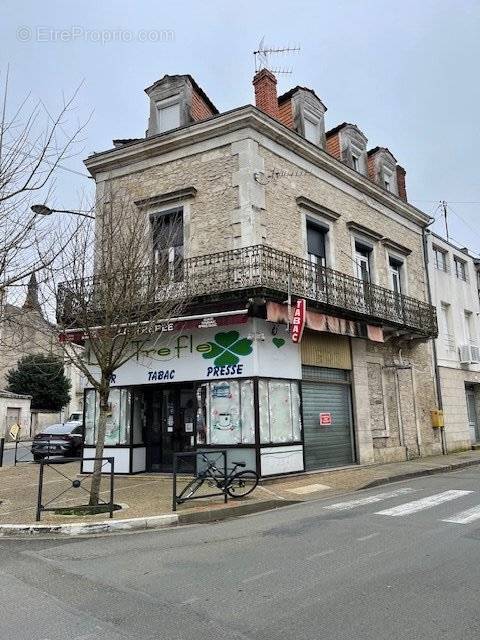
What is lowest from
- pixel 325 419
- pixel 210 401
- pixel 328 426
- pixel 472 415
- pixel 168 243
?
pixel 328 426

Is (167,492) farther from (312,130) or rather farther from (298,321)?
(312,130)

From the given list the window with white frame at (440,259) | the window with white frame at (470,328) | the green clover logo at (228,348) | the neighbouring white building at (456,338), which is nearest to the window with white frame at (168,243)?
the green clover logo at (228,348)

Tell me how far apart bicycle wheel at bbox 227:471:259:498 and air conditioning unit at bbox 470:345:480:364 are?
14.9 meters

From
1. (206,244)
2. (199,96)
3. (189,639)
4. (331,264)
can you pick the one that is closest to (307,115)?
(199,96)

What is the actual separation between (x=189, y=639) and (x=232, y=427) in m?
9.07

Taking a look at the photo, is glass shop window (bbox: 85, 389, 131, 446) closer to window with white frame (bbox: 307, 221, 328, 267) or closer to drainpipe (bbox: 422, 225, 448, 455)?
window with white frame (bbox: 307, 221, 328, 267)

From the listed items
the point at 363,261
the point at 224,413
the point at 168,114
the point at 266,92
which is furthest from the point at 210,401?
the point at 266,92

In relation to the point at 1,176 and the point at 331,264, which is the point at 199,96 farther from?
the point at 1,176

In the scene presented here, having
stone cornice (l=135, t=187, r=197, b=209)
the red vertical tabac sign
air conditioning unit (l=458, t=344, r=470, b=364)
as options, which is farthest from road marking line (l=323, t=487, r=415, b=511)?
air conditioning unit (l=458, t=344, r=470, b=364)

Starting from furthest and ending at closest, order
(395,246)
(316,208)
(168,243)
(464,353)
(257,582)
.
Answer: (464,353) → (395,246) → (316,208) → (168,243) → (257,582)

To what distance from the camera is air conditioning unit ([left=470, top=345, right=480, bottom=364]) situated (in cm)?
2306

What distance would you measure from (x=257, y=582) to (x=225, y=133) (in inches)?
472

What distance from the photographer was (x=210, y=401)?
43.8 feet

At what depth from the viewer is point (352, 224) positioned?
56.4 ft
